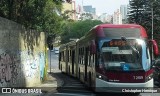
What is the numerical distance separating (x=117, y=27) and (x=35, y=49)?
9905 millimetres

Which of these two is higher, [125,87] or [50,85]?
[125,87]

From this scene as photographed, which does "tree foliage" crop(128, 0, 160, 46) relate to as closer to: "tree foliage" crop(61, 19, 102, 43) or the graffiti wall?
"tree foliage" crop(61, 19, 102, 43)

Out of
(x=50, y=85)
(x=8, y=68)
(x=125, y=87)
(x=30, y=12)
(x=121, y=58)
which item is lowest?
(x=50, y=85)

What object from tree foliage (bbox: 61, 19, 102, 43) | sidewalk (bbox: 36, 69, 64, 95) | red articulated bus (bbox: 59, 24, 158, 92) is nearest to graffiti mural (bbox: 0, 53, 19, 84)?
sidewalk (bbox: 36, 69, 64, 95)

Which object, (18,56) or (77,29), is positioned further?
(77,29)

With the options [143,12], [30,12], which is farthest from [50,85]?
[143,12]

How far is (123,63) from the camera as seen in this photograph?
19.2 meters

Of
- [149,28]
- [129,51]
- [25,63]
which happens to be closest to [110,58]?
[129,51]

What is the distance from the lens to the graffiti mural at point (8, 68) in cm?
2018

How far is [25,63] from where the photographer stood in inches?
996

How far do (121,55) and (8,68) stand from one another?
→ 5150mm

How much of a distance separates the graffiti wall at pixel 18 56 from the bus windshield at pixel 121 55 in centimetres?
419

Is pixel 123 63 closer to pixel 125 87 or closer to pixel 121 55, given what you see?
pixel 121 55

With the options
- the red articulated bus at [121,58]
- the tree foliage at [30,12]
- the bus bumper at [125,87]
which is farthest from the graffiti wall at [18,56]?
the bus bumper at [125,87]
